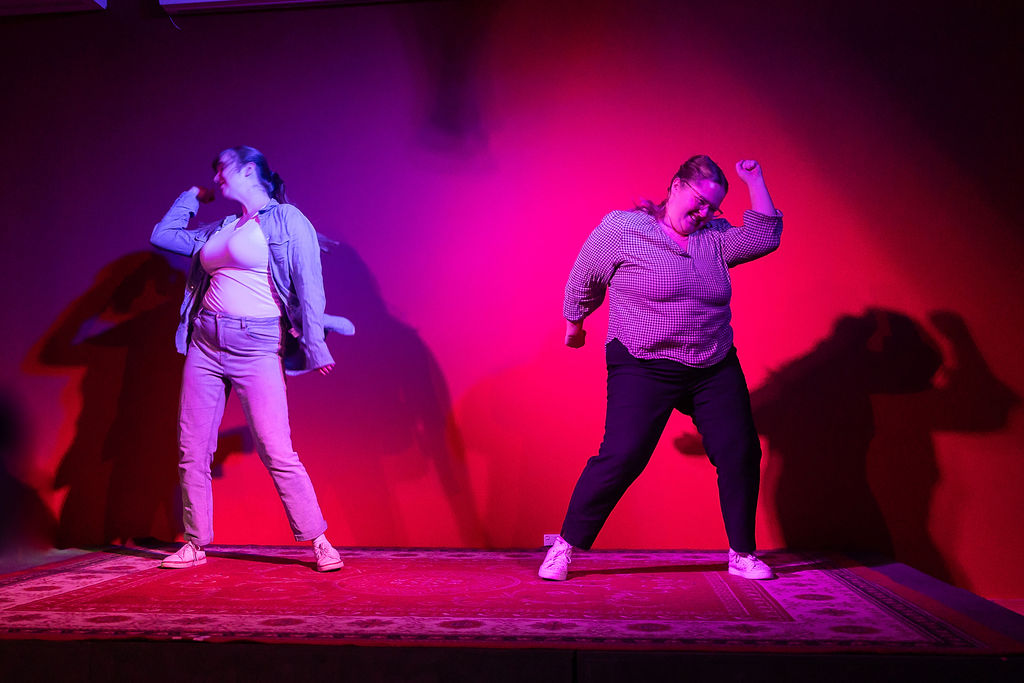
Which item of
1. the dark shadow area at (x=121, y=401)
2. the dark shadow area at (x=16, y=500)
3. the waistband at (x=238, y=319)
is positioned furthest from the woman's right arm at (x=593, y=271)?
the dark shadow area at (x=16, y=500)

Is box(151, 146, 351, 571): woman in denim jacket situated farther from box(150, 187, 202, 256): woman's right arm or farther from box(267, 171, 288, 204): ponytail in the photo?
box(150, 187, 202, 256): woman's right arm

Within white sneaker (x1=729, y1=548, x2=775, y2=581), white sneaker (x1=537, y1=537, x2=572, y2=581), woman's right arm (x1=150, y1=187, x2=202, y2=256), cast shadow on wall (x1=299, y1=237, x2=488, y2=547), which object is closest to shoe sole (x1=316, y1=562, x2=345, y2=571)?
cast shadow on wall (x1=299, y1=237, x2=488, y2=547)

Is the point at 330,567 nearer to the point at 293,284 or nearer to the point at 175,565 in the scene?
the point at 175,565

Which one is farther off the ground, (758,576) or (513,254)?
(513,254)

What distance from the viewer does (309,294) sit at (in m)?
2.96

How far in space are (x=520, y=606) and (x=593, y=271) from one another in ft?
3.74

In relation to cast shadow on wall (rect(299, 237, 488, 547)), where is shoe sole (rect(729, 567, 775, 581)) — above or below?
below

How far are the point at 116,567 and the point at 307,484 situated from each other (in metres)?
0.90

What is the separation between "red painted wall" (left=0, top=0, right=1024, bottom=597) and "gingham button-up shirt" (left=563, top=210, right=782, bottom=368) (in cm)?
85

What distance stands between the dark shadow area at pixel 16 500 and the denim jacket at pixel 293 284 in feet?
4.88

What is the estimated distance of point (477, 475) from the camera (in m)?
3.66

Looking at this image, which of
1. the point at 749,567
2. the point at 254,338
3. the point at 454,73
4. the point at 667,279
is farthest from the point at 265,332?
the point at 749,567

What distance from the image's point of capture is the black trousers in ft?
8.86

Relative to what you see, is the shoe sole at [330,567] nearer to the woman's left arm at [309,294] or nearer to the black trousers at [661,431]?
the woman's left arm at [309,294]
